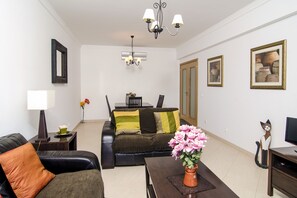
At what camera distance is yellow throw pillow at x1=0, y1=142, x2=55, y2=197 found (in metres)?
1.40

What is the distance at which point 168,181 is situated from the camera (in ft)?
5.41

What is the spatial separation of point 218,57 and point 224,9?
4.13ft

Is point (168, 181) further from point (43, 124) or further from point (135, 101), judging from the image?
point (135, 101)

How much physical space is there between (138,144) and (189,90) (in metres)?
3.96

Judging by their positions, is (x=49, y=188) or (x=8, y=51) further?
(x=8, y=51)


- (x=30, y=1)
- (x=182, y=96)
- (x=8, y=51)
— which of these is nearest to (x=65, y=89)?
(x=30, y=1)

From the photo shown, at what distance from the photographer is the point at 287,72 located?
286 cm

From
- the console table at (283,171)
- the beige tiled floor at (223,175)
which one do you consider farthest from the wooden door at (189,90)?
the console table at (283,171)

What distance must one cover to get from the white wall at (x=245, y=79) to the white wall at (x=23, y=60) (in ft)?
11.4

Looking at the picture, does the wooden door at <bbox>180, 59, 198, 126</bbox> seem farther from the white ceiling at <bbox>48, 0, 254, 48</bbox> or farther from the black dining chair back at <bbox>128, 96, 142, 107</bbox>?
the black dining chair back at <bbox>128, 96, 142, 107</bbox>

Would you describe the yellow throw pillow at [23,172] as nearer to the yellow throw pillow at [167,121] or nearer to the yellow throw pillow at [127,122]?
the yellow throw pillow at [127,122]

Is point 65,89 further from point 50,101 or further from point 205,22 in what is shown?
point 205,22

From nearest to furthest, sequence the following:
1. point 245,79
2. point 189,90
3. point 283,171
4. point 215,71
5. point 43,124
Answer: point 283,171
point 43,124
point 245,79
point 215,71
point 189,90

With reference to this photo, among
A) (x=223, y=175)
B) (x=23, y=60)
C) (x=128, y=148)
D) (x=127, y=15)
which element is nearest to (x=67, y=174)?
(x=128, y=148)
